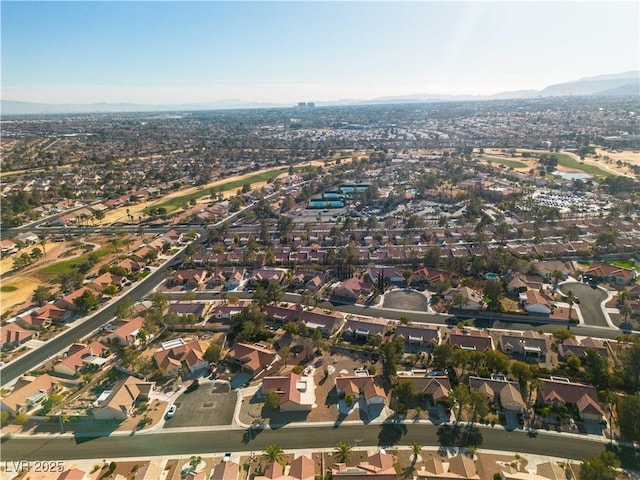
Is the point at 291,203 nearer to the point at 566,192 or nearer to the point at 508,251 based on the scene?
the point at 508,251

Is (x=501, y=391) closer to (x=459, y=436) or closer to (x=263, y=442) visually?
(x=459, y=436)

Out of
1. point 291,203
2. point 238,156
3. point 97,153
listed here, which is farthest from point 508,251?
point 97,153

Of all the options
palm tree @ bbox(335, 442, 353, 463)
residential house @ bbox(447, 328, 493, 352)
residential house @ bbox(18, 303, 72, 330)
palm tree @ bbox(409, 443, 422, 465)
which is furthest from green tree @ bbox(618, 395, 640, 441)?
residential house @ bbox(18, 303, 72, 330)

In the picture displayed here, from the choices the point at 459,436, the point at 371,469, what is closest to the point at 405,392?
the point at 459,436

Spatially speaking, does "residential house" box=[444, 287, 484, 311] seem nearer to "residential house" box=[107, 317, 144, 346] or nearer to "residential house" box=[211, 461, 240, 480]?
"residential house" box=[211, 461, 240, 480]

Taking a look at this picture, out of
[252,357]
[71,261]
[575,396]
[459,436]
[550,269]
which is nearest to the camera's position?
[459,436]
